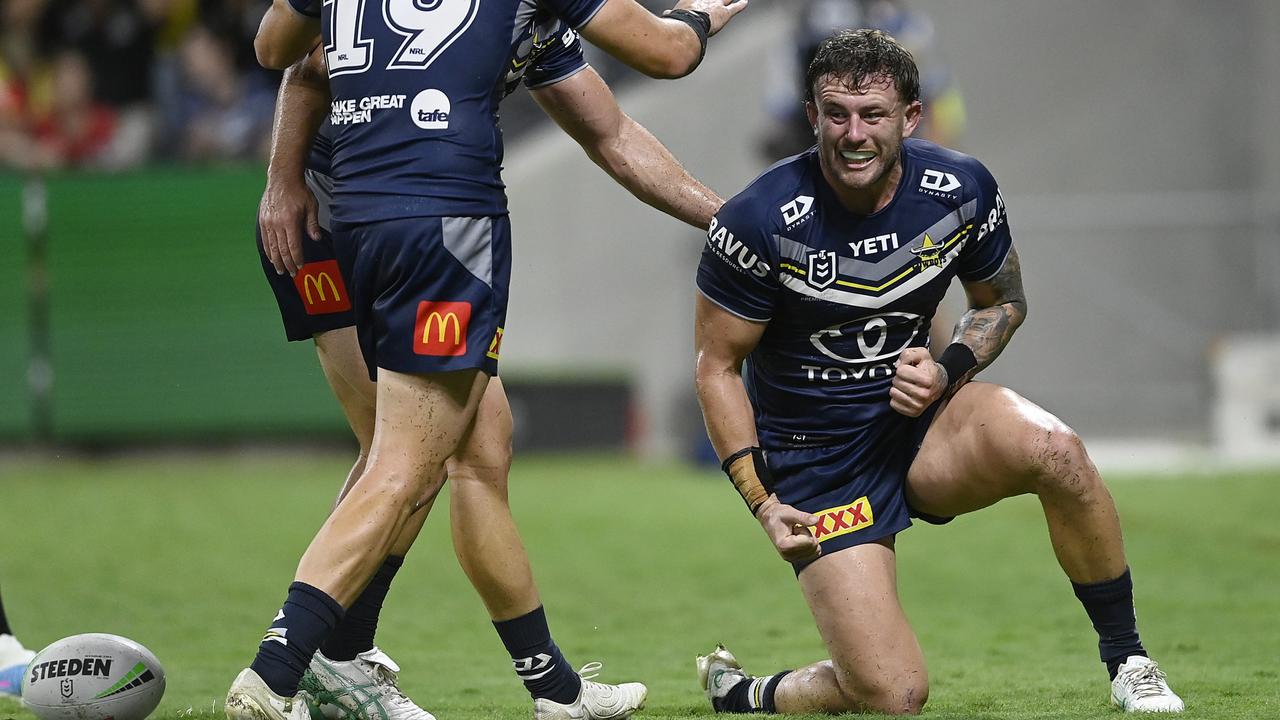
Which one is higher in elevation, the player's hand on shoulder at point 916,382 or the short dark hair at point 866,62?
the short dark hair at point 866,62

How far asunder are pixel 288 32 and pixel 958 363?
2085 mm

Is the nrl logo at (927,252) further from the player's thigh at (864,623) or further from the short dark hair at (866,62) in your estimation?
the player's thigh at (864,623)

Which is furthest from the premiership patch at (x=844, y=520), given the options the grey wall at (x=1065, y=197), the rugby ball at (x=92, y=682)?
the grey wall at (x=1065, y=197)

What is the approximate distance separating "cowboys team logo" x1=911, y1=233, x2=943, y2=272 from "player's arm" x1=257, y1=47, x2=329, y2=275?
171cm

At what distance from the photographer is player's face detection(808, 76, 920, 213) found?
441 centimetres

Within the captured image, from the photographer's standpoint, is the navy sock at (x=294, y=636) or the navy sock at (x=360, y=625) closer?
the navy sock at (x=294, y=636)

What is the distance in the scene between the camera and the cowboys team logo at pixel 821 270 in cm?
459

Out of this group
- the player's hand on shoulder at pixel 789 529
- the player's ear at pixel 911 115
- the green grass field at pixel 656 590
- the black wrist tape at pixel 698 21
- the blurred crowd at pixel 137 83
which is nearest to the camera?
the player's hand on shoulder at pixel 789 529

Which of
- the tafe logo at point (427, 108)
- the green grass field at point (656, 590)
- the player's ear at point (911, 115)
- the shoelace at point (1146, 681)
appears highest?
the player's ear at point (911, 115)

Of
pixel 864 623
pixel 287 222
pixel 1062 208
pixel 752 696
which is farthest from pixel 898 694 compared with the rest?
pixel 1062 208

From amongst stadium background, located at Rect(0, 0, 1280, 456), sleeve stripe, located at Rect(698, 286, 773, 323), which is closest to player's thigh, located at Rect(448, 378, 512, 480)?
sleeve stripe, located at Rect(698, 286, 773, 323)

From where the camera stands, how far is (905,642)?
450cm

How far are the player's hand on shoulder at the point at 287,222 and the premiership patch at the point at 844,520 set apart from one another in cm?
167

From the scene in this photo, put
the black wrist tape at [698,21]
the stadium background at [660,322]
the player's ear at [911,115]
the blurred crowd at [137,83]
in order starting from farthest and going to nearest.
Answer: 1. the blurred crowd at [137,83]
2. the stadium background at [660,322]
3. the player's ear at [911,115]
4. the black wrist tape at [698,21]
